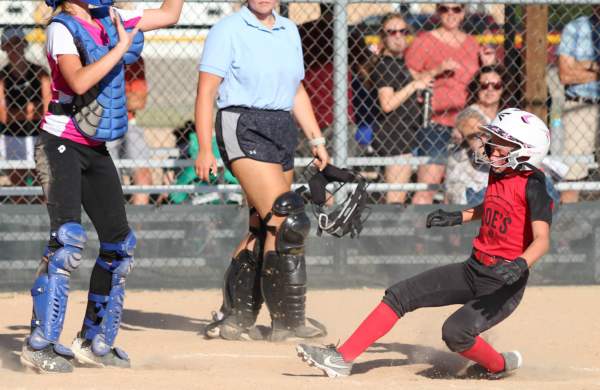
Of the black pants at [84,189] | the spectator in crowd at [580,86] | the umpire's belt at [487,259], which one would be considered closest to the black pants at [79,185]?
the black pants at [84,189]

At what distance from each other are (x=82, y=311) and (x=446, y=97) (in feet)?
11.0

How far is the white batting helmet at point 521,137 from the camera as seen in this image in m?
5.18

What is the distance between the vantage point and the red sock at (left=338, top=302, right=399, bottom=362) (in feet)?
16.8

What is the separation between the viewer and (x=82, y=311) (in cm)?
740

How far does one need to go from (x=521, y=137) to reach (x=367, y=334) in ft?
3.90

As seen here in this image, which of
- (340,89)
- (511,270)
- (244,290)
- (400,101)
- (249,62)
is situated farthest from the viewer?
(400,101)

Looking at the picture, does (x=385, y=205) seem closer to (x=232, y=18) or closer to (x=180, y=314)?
(x=180, y=314)

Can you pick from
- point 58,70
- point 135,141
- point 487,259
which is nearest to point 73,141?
point 58,70

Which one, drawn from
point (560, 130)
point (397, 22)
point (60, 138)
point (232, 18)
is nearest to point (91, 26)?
point (60, 138)

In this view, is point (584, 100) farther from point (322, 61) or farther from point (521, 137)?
point (521, 137)

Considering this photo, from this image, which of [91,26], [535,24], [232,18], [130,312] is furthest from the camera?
[535,24]

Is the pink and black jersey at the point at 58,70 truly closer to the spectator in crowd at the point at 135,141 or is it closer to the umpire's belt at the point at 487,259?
the umpire's belt at the point at 487,259

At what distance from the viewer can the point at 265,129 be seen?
6004mm

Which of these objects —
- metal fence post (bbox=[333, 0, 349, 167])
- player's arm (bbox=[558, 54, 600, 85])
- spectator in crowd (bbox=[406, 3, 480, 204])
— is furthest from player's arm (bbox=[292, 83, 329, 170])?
player's arm (bbox=[558, 54, 600, 85])
